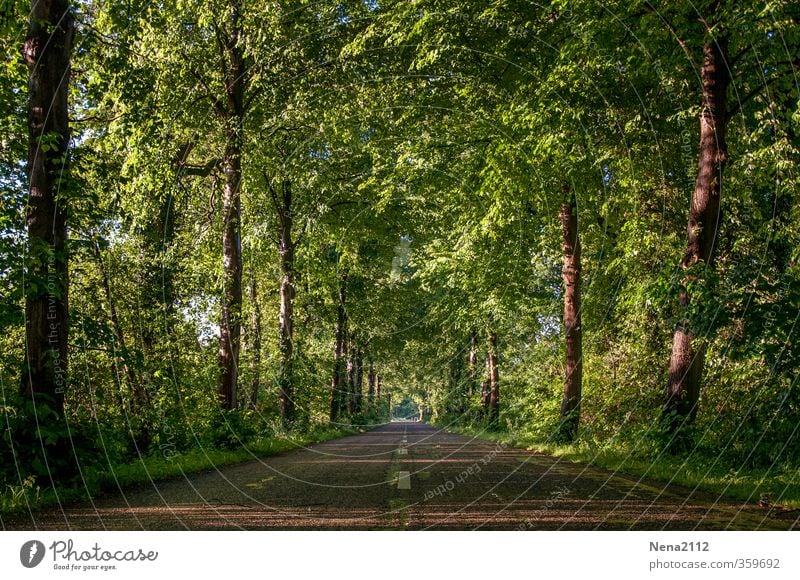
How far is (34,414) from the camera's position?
7.33 metres

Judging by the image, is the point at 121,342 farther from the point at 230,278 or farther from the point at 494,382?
the point at 494,382

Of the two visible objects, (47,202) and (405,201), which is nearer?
(47,202)

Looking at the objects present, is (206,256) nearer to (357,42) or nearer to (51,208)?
(357,42)

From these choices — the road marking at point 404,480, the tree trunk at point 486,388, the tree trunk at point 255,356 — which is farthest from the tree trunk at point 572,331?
the tree trunk at point 486,388

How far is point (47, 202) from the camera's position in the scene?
7895 millimetres

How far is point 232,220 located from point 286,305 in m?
7.89

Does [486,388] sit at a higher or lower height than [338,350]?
lower

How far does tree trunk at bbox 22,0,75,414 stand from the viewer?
25.2ft

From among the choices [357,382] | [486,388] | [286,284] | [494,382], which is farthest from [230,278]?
[357,382]

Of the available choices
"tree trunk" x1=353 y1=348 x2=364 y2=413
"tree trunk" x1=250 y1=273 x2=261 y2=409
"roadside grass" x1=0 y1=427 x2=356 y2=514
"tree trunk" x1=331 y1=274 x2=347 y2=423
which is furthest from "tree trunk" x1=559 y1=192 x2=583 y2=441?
"tree trunk" x1=353 y1=348 x2=364 y2=413

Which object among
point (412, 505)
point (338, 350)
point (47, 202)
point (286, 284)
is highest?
point (286, 284)

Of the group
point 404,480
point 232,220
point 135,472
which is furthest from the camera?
point 232,220

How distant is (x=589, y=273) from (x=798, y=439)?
13269 millimetres

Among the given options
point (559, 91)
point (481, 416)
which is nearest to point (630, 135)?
point (559, 91)
